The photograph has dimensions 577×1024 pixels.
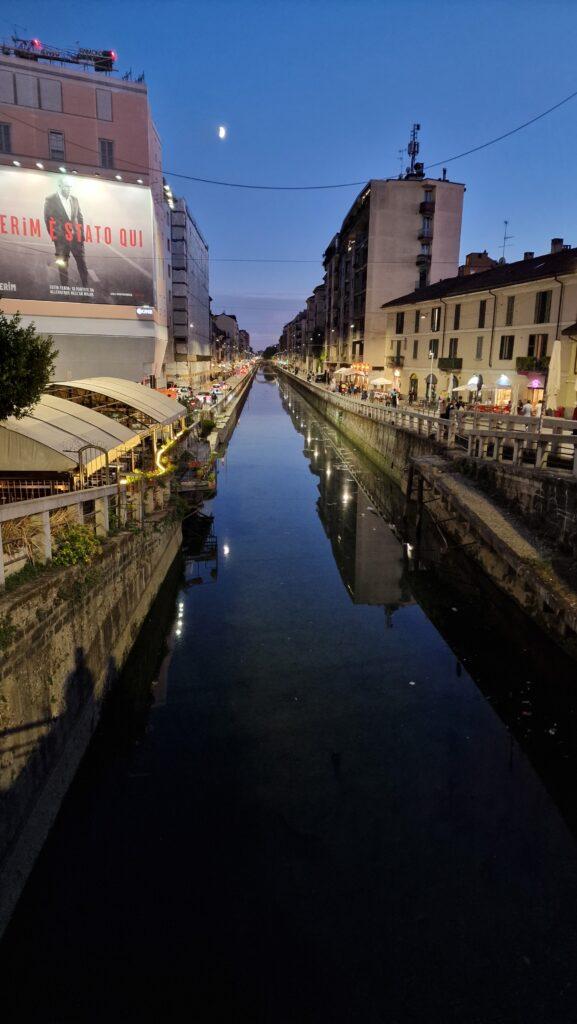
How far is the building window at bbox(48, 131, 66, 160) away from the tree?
44.0 m

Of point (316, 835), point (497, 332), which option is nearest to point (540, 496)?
point (316, 835)

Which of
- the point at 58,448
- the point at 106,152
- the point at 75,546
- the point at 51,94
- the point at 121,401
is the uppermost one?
the point at 51,94

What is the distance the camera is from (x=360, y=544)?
2148 cm

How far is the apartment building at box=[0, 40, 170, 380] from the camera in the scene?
112 feet

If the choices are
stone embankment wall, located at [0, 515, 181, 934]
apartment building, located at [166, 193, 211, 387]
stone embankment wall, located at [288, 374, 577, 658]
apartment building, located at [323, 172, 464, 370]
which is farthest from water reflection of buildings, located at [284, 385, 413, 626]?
apartment building, located at [166, 193, 211, 387]

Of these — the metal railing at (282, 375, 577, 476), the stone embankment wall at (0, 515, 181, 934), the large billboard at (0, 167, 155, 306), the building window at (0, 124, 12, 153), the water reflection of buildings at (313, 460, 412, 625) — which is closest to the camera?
the stone embankment wall at (0, 515, 181, 934)

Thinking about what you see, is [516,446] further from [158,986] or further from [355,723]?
[158,986]

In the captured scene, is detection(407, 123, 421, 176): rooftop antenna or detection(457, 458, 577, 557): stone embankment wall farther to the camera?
detection(407, 123, 421, 176): rooftop antenna

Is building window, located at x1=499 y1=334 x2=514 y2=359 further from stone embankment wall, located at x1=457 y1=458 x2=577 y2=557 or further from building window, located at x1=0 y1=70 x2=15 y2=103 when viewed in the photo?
building window, located at x1=0 y1=70 x2=15 y2=103

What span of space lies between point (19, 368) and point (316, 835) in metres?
9.38

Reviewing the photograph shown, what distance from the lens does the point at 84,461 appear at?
11.7 metres

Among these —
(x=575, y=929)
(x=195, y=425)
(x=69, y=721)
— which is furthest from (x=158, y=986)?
(x=195, y=425)

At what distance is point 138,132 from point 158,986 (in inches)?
2162

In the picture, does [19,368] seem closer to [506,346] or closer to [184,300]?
[506,346]
